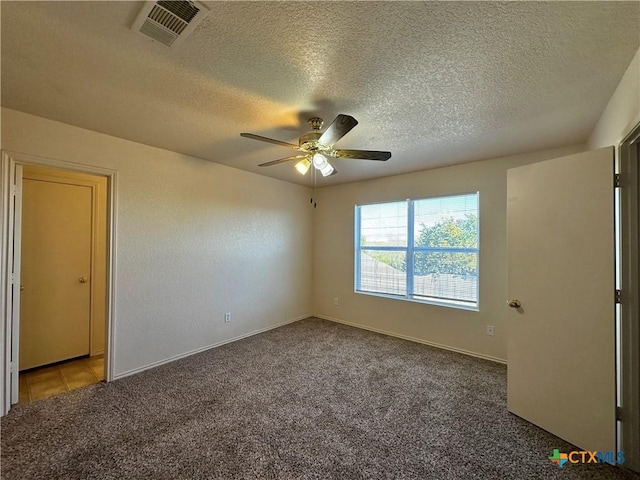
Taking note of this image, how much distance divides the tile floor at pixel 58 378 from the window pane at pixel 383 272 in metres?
3.64

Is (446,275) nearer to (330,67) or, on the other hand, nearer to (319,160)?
(319,160)

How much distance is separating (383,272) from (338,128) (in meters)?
2.97

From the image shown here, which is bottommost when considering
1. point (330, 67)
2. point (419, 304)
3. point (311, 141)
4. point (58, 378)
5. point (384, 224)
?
point (58, 378)

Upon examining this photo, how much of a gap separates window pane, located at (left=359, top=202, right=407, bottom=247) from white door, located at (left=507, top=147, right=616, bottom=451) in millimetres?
1868

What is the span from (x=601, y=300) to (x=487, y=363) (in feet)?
5.68

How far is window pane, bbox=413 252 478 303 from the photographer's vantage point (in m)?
3.44

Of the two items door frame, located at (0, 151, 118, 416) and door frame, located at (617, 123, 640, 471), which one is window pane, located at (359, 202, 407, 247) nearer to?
door frame, located at (617, 123, 640, 471)

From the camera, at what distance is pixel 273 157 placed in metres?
3.30

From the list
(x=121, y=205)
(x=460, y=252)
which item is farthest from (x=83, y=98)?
(x=460, y=252)

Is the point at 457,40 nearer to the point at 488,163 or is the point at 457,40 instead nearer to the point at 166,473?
the point at 488,163

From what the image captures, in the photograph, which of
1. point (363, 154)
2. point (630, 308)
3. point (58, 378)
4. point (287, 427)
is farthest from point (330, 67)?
point (58, 378)

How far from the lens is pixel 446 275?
364 centimetres

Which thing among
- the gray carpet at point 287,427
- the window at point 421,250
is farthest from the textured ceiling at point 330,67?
the gray carpet at point 287,427

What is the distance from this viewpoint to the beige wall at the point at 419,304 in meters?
3.19
